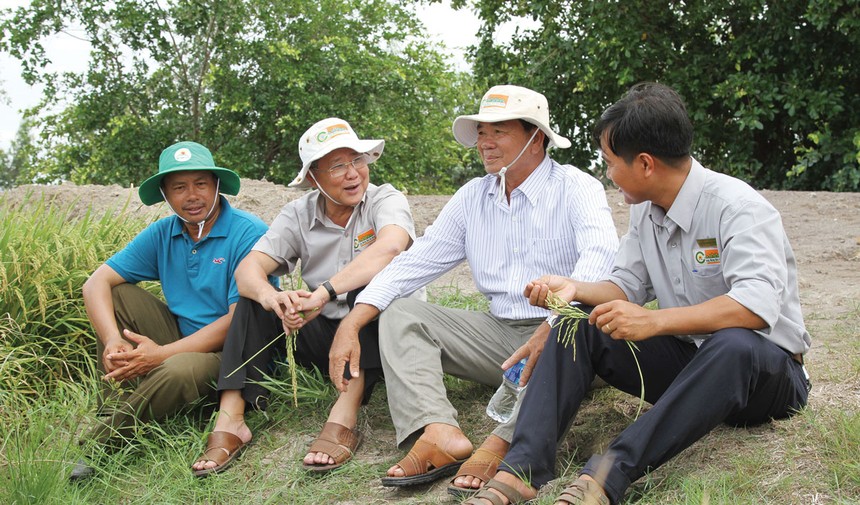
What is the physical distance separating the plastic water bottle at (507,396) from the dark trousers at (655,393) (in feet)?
1.19

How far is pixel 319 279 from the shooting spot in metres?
4.35

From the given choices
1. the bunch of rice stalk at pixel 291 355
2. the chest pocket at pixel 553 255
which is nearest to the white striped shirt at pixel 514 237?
the chest pocket at pixel 553 255

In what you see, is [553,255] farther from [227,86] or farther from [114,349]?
[227,86]

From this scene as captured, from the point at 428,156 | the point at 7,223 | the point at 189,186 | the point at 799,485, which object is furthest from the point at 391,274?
the point at 428,156

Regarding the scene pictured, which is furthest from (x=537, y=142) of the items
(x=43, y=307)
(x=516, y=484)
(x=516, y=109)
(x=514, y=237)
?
(x=43, y=307)

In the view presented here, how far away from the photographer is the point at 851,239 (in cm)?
700

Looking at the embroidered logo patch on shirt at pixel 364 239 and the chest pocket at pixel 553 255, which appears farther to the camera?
the embroidered logo patch on shirt at pixel 364 239

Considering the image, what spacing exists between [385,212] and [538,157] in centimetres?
77

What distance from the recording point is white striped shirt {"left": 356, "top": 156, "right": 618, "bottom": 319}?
3.71 metres

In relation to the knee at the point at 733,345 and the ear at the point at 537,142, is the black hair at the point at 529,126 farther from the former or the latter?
the knee at the point at 733,345

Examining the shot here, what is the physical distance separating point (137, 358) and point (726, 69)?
26.9ft

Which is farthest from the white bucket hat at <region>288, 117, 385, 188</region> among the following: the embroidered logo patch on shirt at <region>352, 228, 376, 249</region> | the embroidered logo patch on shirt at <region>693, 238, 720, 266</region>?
the embroidered logo patch on shirt at <region>693, 238, 720, 266</region>

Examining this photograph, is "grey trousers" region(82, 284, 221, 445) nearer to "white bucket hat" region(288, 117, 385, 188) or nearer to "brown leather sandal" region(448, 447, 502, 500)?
"white bucket hat" region(288, 117, 385, 188)

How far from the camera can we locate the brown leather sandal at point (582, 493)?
264cm
